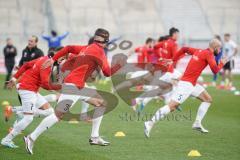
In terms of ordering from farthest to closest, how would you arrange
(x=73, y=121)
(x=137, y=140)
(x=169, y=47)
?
(x=169, y=47) → (x=73, y=121) → (x=137, y=140)

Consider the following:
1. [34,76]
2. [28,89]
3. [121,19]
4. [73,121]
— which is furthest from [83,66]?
[121,19]

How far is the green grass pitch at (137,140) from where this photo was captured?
43.2 feet

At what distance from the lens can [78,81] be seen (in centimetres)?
1389

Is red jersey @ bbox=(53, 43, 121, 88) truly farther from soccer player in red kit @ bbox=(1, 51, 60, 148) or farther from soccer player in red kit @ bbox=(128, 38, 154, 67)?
soccer player in red kit @ bbox=(128, 38, 154, 67)

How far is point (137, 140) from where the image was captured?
1534 centimetres

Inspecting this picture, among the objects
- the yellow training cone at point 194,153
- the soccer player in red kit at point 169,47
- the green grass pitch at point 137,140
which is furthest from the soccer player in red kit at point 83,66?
the soccer player in red kit at point 169,47

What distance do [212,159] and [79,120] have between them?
6717 millimetres

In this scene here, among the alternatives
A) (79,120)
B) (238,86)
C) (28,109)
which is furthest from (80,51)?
(238,86)

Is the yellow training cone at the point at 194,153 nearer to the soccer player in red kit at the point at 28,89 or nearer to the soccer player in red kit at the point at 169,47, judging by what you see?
the soccer player in red kit at the point at 28,89

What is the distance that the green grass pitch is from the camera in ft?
43.2

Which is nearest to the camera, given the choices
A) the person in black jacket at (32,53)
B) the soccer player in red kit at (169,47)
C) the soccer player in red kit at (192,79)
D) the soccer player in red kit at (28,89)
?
the soccer player in red kit at (28,89)

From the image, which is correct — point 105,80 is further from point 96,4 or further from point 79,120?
point 79,120

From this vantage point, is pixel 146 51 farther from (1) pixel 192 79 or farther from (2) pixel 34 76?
(2) pixel 34 76

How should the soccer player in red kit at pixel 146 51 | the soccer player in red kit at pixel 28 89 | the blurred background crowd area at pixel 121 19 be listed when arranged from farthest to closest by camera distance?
1. the blurred background crowd area at pixel 121 19
2. the soccer player in red kit at pixel 146 51
3. the soccer player in red kit at pixel 28 89
